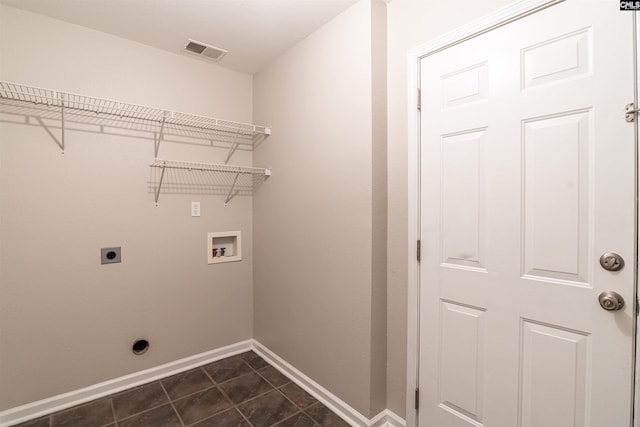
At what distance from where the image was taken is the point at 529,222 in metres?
1.26

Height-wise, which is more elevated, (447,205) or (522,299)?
(447,205)

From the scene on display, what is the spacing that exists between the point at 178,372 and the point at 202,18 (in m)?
2.57

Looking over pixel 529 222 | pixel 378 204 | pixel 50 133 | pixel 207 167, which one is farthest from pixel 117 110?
Answer: pixel 529 222

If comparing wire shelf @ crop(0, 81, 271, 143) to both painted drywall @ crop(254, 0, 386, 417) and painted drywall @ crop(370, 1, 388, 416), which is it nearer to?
painted drywall @ crop(254, 0, 386, 417)


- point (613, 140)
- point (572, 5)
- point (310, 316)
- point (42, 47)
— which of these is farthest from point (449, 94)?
point (42, 47)

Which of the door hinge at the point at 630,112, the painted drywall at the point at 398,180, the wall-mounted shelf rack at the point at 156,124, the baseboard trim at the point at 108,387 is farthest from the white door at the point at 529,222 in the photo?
the baseboard trim at the point at 108,387

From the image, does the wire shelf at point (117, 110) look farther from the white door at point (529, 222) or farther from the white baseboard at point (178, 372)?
the white baseboard at point (178, 372)

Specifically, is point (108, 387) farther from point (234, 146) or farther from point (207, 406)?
point (234, 146)

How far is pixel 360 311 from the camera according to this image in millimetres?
1795

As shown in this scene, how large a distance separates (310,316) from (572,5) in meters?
2.10

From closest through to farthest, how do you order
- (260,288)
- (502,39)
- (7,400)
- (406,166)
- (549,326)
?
(549,326) → (502,39) → (406,166) → (7,400) → (260,288)

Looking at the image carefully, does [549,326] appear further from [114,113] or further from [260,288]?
[114,113]

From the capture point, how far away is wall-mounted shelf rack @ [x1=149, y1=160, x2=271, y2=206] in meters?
2.31

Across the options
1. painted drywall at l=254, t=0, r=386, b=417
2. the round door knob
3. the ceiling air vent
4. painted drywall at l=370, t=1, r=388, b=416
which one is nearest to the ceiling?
the ceiling air vent
